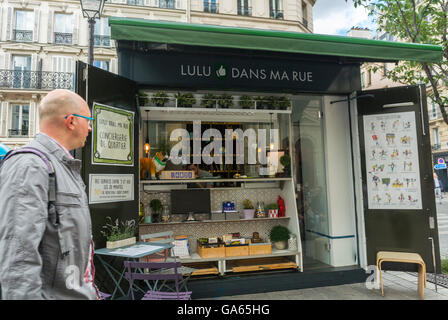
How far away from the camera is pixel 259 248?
547cm

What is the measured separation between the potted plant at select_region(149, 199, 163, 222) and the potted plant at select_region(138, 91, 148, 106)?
1.70 metres

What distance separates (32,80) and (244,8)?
14.1 meters

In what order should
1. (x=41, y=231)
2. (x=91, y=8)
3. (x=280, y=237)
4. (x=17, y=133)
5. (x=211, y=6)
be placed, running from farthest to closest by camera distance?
(x=17, y=133), (x=211, y=6), (x=280, y=237), (x=91, y=8), (x=41, y=231)

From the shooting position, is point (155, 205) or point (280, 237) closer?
point (155, 205)

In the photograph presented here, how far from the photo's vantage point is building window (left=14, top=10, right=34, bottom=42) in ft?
62.5

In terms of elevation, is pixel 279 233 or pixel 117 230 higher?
pixel 117 230

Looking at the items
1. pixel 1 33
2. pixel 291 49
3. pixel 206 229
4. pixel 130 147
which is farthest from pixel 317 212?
pixel 1 33

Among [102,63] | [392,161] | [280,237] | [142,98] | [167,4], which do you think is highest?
[167,4]

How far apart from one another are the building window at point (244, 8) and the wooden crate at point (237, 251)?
16.3 m

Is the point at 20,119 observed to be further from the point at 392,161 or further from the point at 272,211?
the point at 392,161

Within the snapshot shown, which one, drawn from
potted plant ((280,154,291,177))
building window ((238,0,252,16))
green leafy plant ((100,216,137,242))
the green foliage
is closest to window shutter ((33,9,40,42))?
building window ((238,0,252,16))

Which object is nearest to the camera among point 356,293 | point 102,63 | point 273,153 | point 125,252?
point 125,252

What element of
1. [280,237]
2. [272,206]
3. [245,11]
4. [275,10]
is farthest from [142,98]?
[275,10]

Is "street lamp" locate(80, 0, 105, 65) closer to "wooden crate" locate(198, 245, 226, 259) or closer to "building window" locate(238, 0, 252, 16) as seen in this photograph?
"wooden crate" locate(198, 245, 226, 259)
